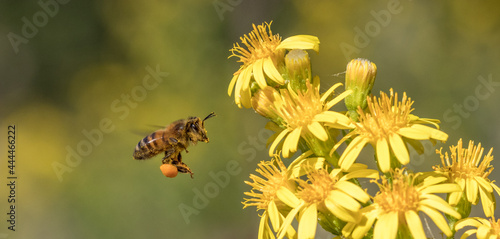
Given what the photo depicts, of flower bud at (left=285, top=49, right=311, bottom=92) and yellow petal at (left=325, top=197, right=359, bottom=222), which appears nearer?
yellow petal at (left=325, top=197, right=359, bottom=222)

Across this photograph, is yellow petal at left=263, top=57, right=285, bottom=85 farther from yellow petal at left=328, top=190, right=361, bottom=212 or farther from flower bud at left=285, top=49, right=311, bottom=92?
yellow petal at left=328, top=190, right=361, bottom=212

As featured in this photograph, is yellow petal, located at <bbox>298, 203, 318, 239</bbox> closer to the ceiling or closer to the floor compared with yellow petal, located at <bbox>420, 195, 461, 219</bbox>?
closer to the ceiling

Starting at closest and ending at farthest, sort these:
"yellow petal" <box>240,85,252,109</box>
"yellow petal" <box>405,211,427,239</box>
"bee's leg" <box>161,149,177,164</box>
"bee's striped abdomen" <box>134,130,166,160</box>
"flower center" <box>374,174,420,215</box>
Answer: "yellow petal" <box>405,211,427,239</box> → "flower center" <box>374,174,420,215</box> → "yellow petal" <box>240,85,252,109</box> → "bee's leg" <box>161,149,177,164</box> → "bee's striped abdomen" <box>134,130,166,160</box>

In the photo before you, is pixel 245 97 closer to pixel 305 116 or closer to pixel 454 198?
pixel 305 116

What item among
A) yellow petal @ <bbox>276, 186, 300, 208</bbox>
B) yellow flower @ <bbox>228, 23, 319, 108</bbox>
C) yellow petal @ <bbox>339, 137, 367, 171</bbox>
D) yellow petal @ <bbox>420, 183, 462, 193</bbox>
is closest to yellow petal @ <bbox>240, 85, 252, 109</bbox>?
yellow flower @ <bbox>228, 23, 319, 108</bbox>

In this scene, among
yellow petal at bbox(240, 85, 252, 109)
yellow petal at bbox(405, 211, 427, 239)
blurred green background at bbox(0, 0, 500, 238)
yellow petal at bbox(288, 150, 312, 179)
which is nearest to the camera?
yellow petal at bbox(405, 211, 427, 239)

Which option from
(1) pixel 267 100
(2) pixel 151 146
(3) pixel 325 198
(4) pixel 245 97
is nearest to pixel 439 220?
(3) pixel 325 198

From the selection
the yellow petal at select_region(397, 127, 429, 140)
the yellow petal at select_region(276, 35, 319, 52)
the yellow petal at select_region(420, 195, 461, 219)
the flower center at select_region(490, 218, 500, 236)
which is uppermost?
the yellow petal at select_region(276, 35, 319, 52)

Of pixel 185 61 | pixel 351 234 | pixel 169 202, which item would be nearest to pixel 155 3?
→ pixel 185 61

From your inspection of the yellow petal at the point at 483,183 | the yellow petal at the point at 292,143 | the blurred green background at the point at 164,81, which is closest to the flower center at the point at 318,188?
the yellow petal at the point at 292,143
